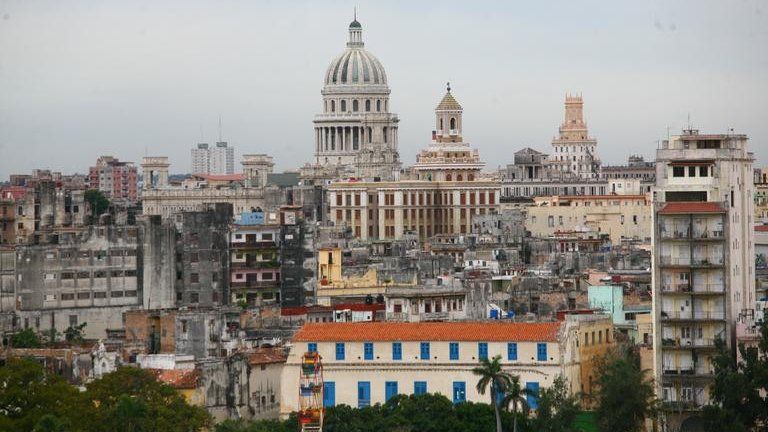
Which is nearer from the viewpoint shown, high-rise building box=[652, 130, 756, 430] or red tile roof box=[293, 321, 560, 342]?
high-rise building box=[652, 130, 756, 430]

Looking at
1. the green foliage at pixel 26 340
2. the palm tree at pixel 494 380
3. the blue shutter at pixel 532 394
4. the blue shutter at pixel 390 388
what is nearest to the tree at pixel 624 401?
the blue shutter at pixel 532 394

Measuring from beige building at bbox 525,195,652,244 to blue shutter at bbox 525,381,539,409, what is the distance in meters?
103

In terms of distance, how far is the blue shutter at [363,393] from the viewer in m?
77.1

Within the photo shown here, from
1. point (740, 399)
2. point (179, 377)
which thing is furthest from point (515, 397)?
point (179, 377)

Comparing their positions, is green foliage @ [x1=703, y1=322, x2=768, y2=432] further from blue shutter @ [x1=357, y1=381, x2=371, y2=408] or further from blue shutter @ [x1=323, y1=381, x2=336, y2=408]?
blue shutter @ [x1=323, y1=381, x2=336, y2=408]

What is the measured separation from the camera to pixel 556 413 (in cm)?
7125

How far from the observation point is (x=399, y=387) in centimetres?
7725

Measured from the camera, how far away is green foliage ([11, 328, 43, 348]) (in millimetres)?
93125

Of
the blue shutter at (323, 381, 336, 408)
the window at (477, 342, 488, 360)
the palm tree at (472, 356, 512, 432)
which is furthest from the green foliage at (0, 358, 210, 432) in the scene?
the window at (477, 342, 488, 360)

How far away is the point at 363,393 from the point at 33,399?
35.1ft

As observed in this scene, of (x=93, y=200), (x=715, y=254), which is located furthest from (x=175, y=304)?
(x=93, y=200)

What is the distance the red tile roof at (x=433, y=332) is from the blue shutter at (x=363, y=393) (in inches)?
46.9

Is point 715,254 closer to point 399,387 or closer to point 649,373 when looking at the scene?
point 649,373

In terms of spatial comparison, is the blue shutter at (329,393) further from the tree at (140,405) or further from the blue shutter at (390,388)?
the tree at (140,405)
